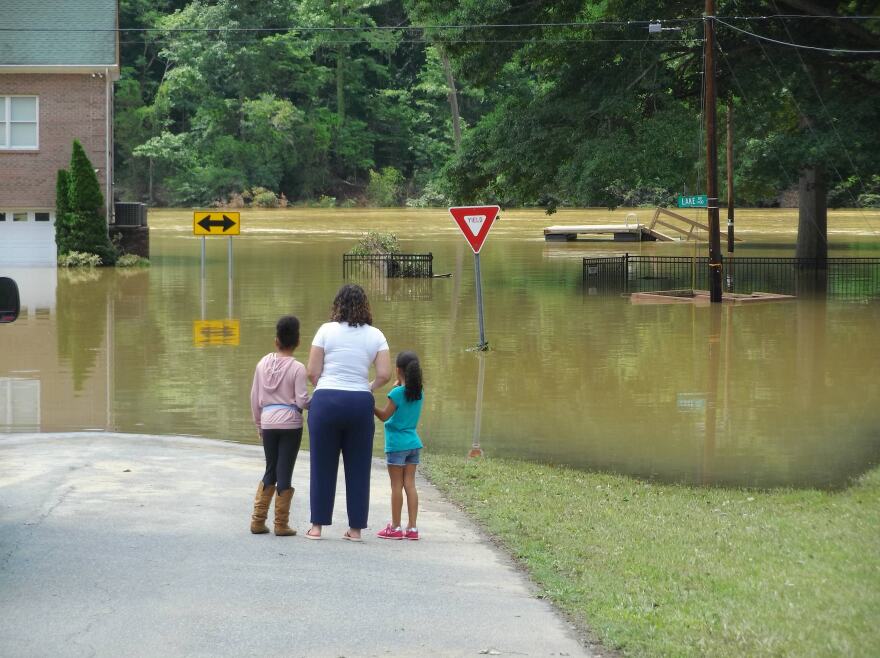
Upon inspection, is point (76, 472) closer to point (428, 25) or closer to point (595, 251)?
point (428, 25)

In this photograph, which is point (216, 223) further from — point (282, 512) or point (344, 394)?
point (344, 394)

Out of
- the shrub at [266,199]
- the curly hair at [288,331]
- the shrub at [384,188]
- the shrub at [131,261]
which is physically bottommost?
the curly hair at [288,331]

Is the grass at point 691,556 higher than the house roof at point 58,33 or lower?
lower

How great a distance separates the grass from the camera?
6.75 meters

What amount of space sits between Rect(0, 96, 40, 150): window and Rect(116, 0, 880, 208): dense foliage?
1282 cm

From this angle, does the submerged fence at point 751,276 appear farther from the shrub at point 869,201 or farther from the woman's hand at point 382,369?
the shrub at point 869,201

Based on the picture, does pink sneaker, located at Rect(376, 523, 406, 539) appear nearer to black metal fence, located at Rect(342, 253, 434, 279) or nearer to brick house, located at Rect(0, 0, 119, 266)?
black metal fence, located at Rect(342, 253, 434, 279)

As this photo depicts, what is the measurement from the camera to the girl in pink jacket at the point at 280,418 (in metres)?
9.05

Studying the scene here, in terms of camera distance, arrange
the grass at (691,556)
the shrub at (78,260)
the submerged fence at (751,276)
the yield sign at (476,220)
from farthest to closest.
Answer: the shrub at (78,260), the submerged fence at (751,276), the yield sign at (476,220), the grass at (691,556)

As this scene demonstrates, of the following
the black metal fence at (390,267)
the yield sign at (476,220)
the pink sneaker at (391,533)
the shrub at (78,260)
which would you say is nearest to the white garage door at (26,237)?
the shrub at (78,260)

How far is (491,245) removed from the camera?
2436 inches

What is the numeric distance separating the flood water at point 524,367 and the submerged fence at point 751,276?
138cm

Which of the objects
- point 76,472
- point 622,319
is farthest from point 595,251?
point 76,472

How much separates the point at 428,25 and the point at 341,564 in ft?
108
